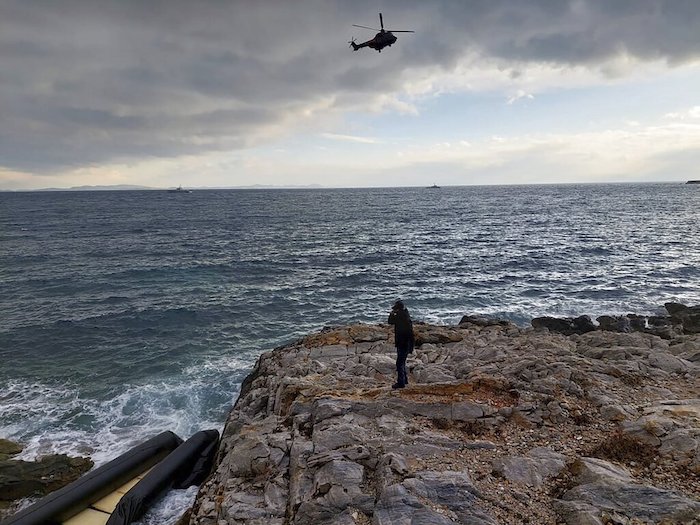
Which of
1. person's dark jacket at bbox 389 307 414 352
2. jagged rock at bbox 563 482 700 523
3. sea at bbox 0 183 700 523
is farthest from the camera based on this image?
sea at bbox 0 183 700 523

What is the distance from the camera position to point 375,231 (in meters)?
82.8

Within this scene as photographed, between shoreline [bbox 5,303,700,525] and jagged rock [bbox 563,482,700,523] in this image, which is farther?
shoreline [bbox 5,303,700,525]

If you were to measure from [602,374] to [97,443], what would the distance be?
22.2 metres

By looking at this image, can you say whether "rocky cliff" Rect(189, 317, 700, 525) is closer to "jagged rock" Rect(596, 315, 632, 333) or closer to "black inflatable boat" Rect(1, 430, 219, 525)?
"black inflatable boat" Rect(1, 430, 219, 525)

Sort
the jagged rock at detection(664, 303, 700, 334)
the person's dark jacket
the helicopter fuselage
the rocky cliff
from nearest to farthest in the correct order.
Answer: the rocky cliff < the person's dark jacket < the helicopter fuselage < the jagged rock at detection(664, 303, 700, 334)

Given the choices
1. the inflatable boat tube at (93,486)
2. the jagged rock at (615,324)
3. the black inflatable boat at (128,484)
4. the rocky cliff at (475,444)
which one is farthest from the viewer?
the jagged rock at (615,324)

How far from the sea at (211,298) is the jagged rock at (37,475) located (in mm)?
1123

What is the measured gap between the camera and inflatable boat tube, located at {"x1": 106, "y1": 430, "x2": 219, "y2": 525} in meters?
13.6

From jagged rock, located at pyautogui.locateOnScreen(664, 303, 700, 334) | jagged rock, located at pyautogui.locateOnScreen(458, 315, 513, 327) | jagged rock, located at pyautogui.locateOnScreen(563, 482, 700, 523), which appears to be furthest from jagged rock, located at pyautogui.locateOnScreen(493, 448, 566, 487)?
jagged rock, located at pyautogui.locateOnScreen(664, 303, 700, 334)

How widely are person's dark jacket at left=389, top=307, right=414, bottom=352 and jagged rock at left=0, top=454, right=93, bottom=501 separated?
580 inches

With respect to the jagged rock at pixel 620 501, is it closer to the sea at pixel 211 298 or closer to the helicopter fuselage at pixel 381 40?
the sea at pixel 211 298

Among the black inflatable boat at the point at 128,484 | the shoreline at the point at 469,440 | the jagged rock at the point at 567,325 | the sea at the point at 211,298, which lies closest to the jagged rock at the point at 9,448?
the sea at the point at 211,298

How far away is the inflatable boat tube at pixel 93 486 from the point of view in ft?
43.1

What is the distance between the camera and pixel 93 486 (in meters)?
14.3
